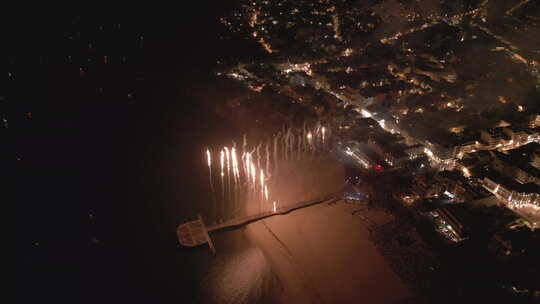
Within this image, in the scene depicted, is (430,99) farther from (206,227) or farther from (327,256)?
(206,227)

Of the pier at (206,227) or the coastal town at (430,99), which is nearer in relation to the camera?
the pier at (206,227)

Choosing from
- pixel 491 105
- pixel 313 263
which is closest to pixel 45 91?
pixel 313 263

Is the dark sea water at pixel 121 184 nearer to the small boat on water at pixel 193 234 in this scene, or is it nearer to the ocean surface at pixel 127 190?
the ocean surface at pixel 127 190

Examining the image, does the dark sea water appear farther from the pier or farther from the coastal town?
the coastal town

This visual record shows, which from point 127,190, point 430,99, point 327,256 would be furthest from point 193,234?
point 430,99

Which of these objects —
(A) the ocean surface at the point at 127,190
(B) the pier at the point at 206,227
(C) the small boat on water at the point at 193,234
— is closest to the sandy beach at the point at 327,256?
(B) the pier at the point at 206,227

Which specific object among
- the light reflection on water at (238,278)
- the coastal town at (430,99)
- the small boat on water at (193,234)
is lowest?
the light reflection on water at (238,278)

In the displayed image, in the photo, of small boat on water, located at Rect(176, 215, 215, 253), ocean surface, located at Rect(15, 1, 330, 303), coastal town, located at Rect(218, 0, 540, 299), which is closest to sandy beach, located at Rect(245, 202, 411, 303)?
ocean surface, located at Rect(15, 1, 330, 303)
